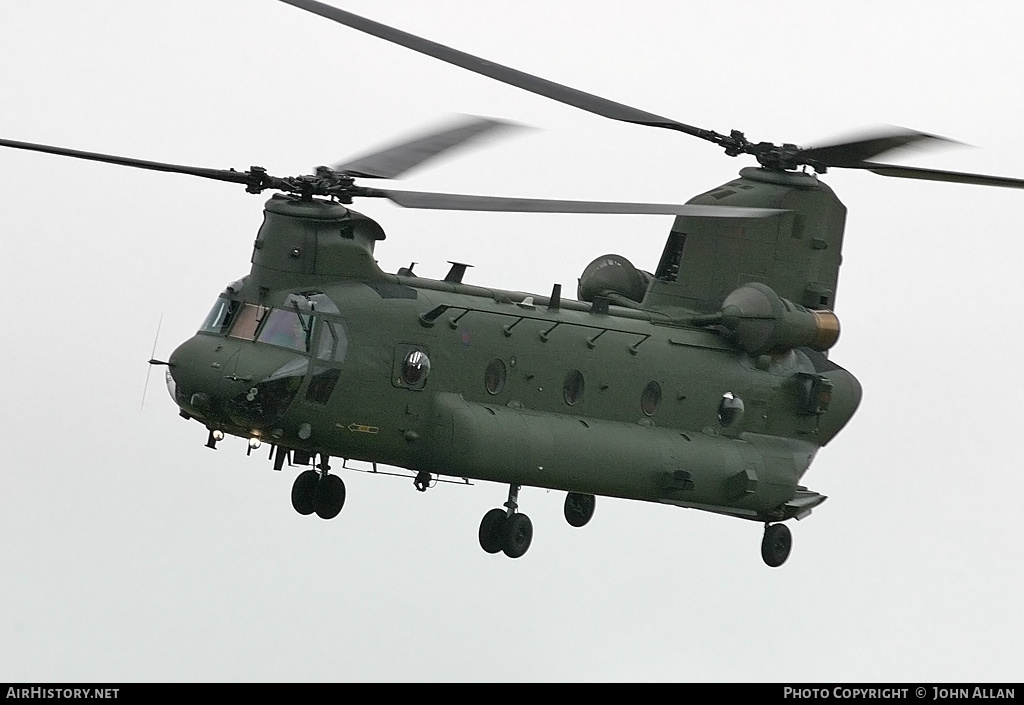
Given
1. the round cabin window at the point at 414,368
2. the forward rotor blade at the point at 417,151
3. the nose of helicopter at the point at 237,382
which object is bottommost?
the nose of helicopter at the point at 237,382

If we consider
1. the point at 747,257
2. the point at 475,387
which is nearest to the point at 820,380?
the point at 747,257

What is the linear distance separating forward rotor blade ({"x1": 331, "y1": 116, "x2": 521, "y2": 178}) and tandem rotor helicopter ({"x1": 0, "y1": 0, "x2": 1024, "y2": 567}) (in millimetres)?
27

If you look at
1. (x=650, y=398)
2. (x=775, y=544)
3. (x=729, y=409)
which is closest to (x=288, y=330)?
(x=650, y=398)

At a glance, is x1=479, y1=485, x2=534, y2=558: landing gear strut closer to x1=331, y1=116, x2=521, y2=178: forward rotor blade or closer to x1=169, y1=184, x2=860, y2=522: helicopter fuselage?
x1=169, y1=184, x2=860, y2=522: helicopter fuselage

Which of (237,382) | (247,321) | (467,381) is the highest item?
(247,321)

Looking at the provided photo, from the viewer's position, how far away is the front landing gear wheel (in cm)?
2825

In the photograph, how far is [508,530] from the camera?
25328 mm

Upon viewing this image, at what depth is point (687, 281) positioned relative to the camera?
2852 cm

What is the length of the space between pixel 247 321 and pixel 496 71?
5.00 metres

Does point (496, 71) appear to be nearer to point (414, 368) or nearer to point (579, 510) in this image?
point (414, 368)

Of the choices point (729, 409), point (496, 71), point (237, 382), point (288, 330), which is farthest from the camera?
point (729, 409)

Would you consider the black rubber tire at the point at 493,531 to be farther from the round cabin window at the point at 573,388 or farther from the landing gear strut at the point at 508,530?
the round cabin window at the point at 573,388

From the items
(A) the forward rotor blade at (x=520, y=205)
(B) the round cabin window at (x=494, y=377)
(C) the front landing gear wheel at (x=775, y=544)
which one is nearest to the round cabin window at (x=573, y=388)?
(B) the round cabin window at (x=494, y=377)

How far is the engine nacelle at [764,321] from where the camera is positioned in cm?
2773
